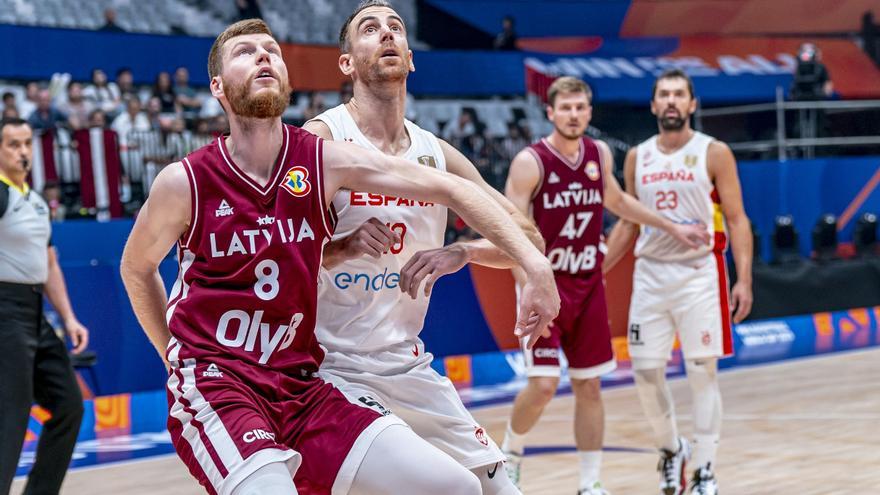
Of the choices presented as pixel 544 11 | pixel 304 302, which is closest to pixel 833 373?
pixel 304 302

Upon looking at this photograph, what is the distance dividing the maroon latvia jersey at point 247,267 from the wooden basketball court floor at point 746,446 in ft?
11.9

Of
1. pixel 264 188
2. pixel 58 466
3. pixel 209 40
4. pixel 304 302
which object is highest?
pixel 209 40

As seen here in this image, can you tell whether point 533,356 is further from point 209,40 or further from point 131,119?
point 209,40

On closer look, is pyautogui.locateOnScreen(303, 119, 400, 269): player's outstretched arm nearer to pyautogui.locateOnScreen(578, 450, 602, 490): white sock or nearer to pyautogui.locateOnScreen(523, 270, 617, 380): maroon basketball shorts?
pyautogui.locateOnScreen(523, 270, 617, 380): maroon basketball shorts

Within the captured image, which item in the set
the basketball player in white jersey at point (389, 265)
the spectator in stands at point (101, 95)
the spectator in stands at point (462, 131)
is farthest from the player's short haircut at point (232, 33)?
the spectator in stands at point (462, 131)

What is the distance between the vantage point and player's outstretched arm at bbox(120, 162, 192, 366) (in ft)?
11.2

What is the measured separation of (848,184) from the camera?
Answer: 1550 cm

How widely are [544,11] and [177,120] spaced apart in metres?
11.8

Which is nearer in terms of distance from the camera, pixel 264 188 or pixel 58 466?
pixel 264 188

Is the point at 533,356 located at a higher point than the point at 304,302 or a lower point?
lower

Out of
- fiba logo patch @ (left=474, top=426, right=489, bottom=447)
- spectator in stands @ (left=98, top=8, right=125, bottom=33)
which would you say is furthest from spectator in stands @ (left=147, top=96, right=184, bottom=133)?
fiba logo patch @ (left=474, top=426, right=489, bottom=447)

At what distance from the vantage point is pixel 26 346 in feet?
19.0

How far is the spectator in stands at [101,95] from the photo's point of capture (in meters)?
14.2

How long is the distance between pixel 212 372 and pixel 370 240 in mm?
643
